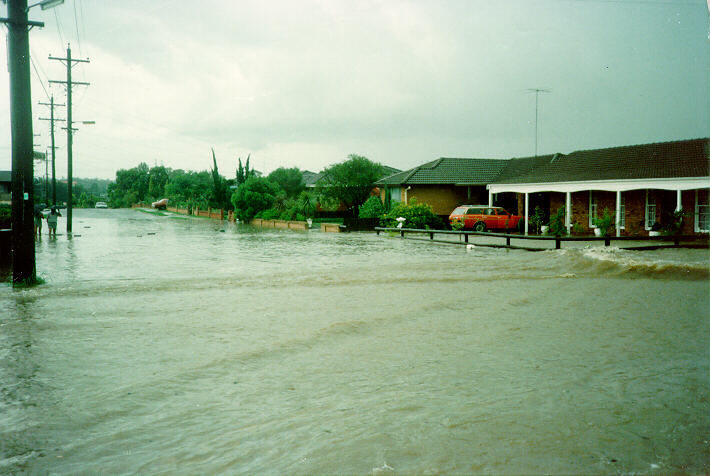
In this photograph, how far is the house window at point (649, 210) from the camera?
30.6m

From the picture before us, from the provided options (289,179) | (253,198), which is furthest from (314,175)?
(253,198)

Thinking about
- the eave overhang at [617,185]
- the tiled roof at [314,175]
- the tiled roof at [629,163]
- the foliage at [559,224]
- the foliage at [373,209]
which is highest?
the tiled roof at [314,175]

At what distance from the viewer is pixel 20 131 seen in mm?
14148

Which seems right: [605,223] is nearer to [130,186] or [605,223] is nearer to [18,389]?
[18,389]

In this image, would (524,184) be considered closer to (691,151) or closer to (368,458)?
(691,151)

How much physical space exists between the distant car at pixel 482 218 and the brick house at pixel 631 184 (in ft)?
5.57

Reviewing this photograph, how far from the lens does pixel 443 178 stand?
4588 centimetres

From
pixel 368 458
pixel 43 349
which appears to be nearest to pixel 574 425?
pixel 368 458

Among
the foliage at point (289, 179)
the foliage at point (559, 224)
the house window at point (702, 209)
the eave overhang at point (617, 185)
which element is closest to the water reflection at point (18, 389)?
the eave overhang at point (617, 185)

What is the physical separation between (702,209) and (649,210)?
8.54 feet

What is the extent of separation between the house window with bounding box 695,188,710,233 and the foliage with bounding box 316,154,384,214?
27.3m

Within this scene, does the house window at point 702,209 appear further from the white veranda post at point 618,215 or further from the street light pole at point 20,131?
the street light pole at point 20,131

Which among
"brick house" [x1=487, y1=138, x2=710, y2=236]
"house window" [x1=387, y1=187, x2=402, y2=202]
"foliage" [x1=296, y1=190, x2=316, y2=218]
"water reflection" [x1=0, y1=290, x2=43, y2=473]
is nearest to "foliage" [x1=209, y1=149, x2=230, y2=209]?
"foliage" [x1=296, y1=190, x2=316, y2=218]

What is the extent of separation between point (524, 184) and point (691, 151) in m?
8.61
